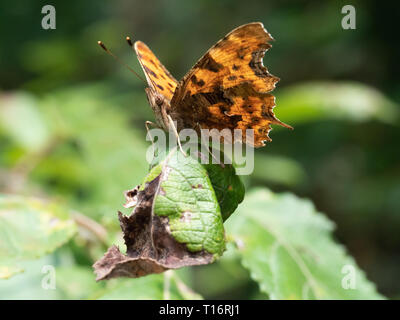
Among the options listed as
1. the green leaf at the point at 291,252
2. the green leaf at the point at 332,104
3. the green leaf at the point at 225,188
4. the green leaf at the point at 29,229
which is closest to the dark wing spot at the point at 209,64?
the green leaf at the point at 225,188

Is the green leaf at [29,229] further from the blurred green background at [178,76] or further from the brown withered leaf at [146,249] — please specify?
the brown withered leaf at [146,249]

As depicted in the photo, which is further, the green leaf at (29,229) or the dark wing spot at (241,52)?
the green leaf at (29,229)

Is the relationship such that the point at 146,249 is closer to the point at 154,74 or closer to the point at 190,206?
the point at 190,206

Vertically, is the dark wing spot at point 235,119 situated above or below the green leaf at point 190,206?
above

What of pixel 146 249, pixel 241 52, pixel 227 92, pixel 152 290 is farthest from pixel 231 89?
pixel 152 290

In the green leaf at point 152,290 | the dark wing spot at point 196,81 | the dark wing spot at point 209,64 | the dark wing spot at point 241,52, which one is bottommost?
the green leaf at point 152,290

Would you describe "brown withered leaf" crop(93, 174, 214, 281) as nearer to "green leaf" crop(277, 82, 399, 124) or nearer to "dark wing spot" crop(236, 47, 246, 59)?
"dark wing spot" crop(236, 47, 246, 59)

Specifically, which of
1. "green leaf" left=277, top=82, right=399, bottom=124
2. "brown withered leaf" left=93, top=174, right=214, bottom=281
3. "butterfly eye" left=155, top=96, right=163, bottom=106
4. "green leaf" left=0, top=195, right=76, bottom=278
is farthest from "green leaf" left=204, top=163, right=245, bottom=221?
"green leaf" left=277, top=82, right=399, bottom=124
